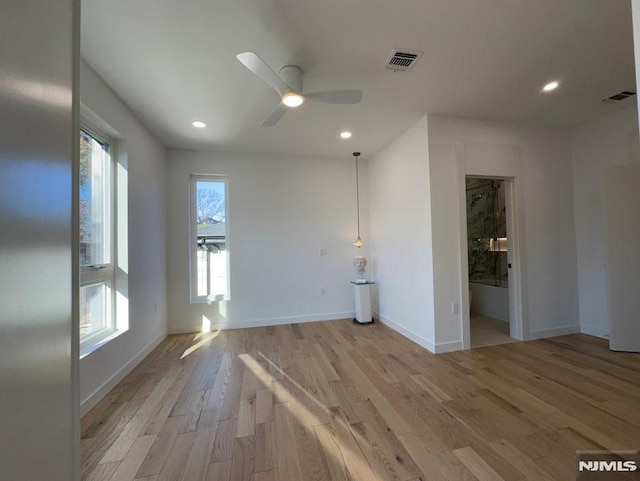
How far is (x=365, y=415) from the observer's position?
5.98 feet

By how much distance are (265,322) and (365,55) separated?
11.7 feet

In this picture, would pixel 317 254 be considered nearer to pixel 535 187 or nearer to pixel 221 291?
pixel 221 291

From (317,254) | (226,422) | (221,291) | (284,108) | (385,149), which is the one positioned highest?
(385,149)

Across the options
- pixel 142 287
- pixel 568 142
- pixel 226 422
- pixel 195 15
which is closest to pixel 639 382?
pixel 568 142

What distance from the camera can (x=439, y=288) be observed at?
287 centimetres

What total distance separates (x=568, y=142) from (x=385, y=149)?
93.2 inches

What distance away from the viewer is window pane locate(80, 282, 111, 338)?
2211 millimetres

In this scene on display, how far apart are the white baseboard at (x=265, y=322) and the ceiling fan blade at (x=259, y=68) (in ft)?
10.5

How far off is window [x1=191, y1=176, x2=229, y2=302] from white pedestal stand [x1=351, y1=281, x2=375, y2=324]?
202 centimetres

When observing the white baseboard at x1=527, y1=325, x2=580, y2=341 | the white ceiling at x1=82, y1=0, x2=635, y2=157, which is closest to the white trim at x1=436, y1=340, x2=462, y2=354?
the white baseboard at x1=527, y1=325, x2=580, y2=341

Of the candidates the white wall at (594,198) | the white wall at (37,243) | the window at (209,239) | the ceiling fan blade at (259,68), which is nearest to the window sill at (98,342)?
the window at (209,239)

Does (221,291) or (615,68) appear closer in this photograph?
(615,68)

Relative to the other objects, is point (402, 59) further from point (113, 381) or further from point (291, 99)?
point (113, 381)

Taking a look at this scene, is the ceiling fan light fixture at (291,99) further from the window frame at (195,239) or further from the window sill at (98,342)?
the window sill at (98,342)
